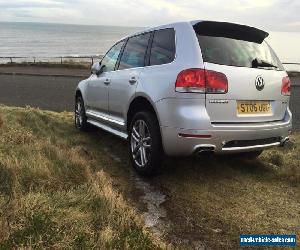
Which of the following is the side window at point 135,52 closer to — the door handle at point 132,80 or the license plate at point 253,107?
the door handle at point 132,80

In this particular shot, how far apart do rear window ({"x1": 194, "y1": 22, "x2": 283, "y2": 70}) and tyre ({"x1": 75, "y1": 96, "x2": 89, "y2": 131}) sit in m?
3.67

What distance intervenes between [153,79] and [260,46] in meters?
1.47

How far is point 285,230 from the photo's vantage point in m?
3.98

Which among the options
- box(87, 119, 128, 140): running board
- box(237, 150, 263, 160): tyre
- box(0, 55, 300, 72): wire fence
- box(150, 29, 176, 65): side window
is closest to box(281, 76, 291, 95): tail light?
→ box(237, 150, 263, 160): tyre

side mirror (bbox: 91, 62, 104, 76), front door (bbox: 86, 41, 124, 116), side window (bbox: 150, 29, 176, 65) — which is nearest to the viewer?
side window (bbox: 150, 29, 176, 65)

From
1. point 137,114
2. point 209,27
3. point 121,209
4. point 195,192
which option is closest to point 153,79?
point 137,114

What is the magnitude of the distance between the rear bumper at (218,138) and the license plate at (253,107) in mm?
138

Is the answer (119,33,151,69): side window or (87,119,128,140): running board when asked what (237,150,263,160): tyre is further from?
(119,33,151,69): side window

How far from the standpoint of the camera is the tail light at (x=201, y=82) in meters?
4.74

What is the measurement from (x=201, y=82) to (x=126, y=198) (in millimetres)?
1477

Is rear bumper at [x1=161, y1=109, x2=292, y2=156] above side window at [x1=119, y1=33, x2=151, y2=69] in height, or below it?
below

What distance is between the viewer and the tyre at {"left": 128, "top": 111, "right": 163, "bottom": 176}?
5145 millimetres

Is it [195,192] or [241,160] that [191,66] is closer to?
[195,192]

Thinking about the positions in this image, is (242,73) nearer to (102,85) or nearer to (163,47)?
(163,47)
